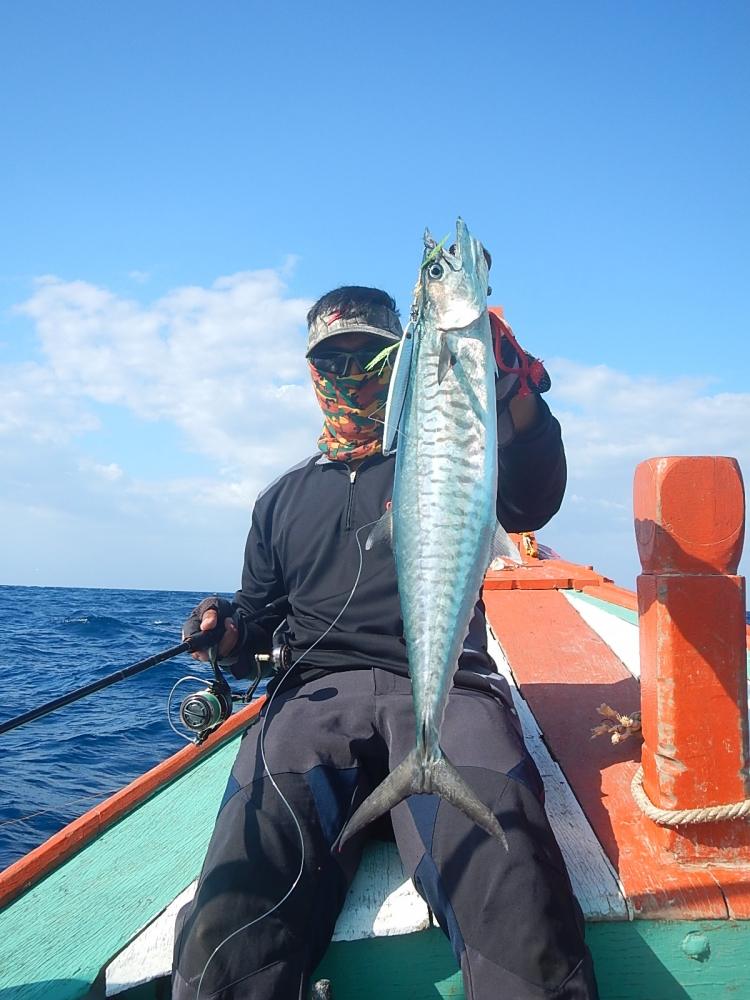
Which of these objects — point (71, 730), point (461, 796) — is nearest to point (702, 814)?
point (461, 796)

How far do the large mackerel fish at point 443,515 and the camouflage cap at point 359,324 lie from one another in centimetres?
86

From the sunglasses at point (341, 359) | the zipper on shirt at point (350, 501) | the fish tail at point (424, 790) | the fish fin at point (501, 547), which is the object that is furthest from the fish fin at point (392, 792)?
the sunglasses at point (341, 359)

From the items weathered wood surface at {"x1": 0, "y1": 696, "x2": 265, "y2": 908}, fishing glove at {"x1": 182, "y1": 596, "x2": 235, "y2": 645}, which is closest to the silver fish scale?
fishing glove at {"x1": 182, "y1": 596, "x2": 235, "y2": 645}

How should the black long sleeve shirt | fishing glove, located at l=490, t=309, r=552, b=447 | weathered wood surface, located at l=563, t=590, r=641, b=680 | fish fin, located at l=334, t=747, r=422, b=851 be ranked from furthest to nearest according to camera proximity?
weathered wood surface, located at l=563, t=590, r=641, b=680
the black long sleeve shirt
fishing glove, located at l=490, t=309, r=552, b=447
fish fin, located at l=334, t=747, r=422, b=851

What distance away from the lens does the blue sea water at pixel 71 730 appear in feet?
20.6

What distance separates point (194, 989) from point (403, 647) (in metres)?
1.22

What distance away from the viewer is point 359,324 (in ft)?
9.46

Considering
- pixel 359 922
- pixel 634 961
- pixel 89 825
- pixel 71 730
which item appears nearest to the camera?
pixel 634 961

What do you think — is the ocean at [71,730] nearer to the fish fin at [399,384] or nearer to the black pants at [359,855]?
the black pants at [359,855]

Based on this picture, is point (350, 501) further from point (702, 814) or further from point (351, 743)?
point (702, 814)

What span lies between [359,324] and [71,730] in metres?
8.70

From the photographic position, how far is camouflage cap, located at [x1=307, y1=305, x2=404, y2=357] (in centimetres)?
286

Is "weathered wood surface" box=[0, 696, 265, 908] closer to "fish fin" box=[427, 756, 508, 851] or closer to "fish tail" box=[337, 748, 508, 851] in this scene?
"fish tail" box=[337, 748, 508, 851]

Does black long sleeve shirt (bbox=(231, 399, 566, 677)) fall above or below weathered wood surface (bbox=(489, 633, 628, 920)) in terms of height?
above
